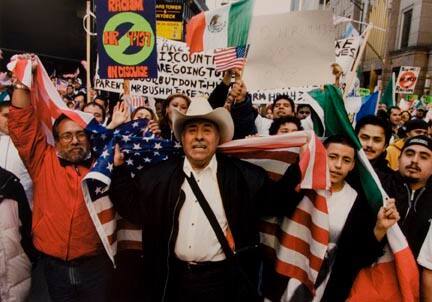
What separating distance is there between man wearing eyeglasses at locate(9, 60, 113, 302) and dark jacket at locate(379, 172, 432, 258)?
2252mm

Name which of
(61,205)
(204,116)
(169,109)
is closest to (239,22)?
(169,109)

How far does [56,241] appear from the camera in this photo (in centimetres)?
280

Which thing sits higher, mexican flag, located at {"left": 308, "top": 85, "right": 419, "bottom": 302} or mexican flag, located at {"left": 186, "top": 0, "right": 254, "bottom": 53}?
mexican flag, located at {"left": 186, "top": 0, "right": 254, "bottom": 53}

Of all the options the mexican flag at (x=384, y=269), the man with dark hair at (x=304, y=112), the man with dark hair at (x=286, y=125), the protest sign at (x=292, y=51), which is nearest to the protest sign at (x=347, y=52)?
the man with dark hair at (x=304, y=112)

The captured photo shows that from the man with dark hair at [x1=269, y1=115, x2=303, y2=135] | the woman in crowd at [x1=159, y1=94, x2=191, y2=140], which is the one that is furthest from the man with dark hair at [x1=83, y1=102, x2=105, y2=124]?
the man with dark hair at [x1=269, y1=115, x2=303, y2=135]

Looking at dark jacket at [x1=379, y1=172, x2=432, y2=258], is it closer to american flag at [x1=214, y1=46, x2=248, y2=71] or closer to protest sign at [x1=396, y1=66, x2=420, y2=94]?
american flag at [x1=214, y1=46, x2=248, y2=71]

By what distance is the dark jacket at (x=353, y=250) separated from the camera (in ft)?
8.78

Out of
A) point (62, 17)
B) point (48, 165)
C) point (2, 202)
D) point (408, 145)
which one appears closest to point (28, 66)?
point (48, 165)

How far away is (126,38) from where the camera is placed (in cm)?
383

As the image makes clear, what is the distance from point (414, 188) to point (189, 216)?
1760mm

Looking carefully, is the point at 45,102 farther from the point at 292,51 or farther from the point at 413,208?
the point at 413,208

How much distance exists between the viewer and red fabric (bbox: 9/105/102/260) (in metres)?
2.80

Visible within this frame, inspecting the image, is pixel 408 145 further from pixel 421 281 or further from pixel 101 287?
pixel 101 287

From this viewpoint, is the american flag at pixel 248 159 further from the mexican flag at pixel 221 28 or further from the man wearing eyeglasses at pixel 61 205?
the mexican flag at pixel 221 28
